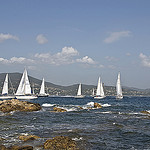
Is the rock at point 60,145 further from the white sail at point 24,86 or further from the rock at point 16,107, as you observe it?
the white sail at point 24,86

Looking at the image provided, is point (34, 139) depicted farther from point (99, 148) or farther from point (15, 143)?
point (99, 148)

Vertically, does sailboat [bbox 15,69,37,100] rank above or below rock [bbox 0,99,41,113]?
above

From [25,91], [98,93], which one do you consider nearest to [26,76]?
[25,91]

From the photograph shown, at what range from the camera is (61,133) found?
71.2 feet

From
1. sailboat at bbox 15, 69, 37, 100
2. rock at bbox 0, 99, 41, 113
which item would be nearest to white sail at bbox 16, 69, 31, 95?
sailboat at bbox 15, 69, 37, 100

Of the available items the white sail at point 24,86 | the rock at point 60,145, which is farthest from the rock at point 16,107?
the white sail at point 24,86

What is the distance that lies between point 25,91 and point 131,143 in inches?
4116

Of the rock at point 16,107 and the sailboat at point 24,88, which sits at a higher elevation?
the sailboat at point 24,88

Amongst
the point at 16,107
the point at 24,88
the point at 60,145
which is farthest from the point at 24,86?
the point at 60,145

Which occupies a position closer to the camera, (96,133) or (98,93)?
(96,133)

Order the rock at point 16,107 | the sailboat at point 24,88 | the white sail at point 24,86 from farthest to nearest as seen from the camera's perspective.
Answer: the white sail at point 24,86 < the sailboat at point 24,88 < the rock at point 16,107

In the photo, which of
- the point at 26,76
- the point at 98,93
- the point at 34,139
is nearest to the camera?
the point at 34,139

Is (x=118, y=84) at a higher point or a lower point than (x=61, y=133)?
higher

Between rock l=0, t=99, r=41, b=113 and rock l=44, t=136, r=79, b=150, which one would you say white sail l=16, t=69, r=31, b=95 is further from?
rock l=44, t=136, r=79, b=150
